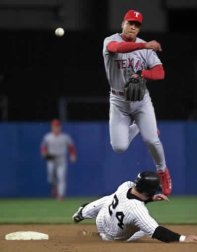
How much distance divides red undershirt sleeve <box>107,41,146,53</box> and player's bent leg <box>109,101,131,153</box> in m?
0.95

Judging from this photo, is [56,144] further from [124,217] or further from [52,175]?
[124,217]

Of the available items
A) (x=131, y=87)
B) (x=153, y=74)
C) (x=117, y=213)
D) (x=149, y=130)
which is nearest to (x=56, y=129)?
(x=149, y=130)

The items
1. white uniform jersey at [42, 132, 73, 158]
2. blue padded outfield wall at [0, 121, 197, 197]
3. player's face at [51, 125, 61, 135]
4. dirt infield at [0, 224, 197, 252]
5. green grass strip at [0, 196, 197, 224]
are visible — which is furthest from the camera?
blue padded outfield wall at [0, 121, 197, 197]

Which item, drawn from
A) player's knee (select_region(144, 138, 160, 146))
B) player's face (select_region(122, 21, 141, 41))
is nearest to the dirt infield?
player's knee (select_region(144, 138, 160, 146))

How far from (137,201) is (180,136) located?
1227 cm

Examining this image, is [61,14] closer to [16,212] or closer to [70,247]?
[16,212]

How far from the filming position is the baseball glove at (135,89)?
34.1ft

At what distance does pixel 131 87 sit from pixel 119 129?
0.65 metres

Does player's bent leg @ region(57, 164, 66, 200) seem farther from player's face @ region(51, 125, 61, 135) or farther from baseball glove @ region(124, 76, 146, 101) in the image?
baseball glove @ region(124, 76, 146, 101)

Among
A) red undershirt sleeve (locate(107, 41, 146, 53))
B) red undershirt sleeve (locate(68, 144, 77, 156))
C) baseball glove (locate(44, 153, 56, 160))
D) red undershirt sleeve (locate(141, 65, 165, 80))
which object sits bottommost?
baseball glove (locate(44, 153, 56, 160))

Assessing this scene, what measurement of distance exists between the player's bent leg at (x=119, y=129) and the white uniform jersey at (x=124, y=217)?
0.62 meters

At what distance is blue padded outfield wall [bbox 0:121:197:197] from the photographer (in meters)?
21.5

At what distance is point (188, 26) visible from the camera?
84.3 ft

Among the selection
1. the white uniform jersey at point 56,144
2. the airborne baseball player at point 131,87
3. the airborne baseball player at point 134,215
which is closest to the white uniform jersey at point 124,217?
the airborne baseball player at point 134,215
